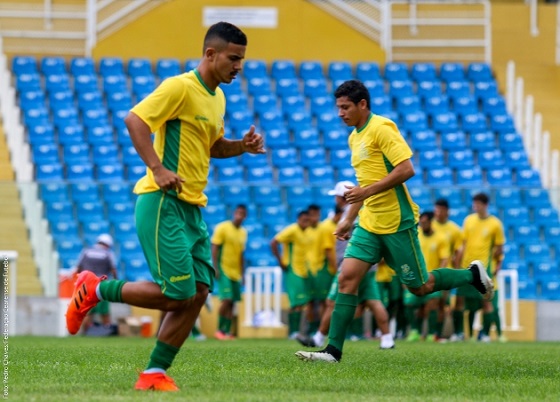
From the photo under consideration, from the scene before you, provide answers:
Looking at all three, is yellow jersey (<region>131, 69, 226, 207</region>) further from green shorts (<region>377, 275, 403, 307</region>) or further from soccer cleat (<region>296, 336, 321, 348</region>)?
green shorts (<region>377, 275, 403, 307</region>)

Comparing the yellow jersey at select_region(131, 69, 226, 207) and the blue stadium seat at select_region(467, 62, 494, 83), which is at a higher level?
the blue stadium seat at select_region(467, 62, 494, 83)

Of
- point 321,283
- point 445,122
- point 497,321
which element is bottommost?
point 497,321

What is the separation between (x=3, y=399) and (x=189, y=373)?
2.56 meters

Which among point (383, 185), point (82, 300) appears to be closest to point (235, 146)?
point (82, 300)

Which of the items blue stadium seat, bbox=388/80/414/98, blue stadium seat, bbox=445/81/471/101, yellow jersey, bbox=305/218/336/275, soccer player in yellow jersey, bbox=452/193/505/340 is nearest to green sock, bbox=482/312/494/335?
soccer player in yellow jersey, bbox=452/193/505/340

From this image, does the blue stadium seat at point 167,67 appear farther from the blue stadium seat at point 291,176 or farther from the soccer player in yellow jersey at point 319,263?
the soccer player in yellow jersey at point 319,263

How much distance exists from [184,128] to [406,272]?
3.57 meters

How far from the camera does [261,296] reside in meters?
22.4

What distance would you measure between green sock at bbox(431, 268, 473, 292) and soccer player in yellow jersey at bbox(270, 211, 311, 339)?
9.93m

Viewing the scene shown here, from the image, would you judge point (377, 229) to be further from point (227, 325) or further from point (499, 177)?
point (499, 177)

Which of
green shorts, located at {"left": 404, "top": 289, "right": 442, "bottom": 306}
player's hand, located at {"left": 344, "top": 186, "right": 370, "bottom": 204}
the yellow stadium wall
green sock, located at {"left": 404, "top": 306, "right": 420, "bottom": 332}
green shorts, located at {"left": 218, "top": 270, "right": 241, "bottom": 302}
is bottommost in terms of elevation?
green sock, located at {"left": 404, "top": 306, "right": 420, "bottom": 332}

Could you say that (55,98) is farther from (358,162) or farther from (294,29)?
(358,162)

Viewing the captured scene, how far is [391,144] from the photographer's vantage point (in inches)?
422

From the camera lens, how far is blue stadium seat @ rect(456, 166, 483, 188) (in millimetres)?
26641
